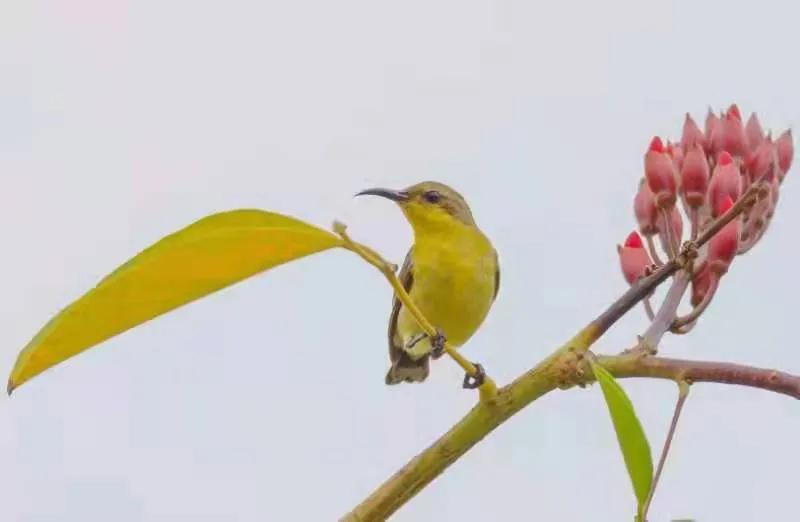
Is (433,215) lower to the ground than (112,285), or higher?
higher

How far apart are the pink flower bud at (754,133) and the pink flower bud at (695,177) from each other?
4.6 inches

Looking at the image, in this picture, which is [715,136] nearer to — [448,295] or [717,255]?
[717,255]

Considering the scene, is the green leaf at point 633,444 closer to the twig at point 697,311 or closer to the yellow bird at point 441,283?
the twig at point 697,311

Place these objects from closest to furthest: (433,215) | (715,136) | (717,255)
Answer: (717,255) < (715,136) < (433,215)

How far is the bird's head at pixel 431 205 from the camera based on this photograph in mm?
4781

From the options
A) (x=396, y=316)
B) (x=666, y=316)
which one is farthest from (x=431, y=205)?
(x=666, y=316)

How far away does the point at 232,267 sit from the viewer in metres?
1.32

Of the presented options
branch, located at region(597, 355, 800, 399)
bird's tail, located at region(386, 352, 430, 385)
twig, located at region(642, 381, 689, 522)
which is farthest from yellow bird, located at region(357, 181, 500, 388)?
twig, located at region(642, 381, 689, 522)

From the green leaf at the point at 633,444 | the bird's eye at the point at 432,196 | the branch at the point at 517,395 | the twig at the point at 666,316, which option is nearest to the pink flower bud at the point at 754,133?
the twig at the point at 666,316

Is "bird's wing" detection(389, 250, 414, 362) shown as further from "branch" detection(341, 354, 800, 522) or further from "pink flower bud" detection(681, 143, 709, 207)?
"branch" detection(341, 354, 800, 522)

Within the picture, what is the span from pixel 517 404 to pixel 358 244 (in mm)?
304

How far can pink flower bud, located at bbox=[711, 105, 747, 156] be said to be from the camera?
7.15 feet

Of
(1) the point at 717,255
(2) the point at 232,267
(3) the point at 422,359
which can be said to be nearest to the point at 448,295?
(3) the point at 422,359

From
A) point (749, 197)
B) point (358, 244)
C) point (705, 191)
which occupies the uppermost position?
point (705, 191)
